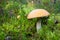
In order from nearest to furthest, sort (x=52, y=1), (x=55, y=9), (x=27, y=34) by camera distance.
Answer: (x=27, y=34) < (x=55, y=9) < (x=52, y=1)

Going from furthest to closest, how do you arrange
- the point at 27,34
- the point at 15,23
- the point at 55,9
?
the point at 55,9, the point at 15,23, the point at 27,34

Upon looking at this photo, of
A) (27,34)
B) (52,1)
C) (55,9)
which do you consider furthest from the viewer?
(52,1)

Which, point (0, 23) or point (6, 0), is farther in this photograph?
point (6, 0)

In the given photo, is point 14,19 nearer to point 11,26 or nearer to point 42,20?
point 11,26

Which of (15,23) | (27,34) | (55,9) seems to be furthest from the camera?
(55,9)

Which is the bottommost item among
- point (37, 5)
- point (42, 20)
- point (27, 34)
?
point (27, 34)

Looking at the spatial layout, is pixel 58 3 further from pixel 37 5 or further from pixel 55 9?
pixel 37 5

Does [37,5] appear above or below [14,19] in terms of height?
above

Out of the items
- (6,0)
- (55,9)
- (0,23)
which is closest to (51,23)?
(55,9)

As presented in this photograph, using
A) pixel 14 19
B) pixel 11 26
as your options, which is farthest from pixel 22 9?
pixel 11 26
